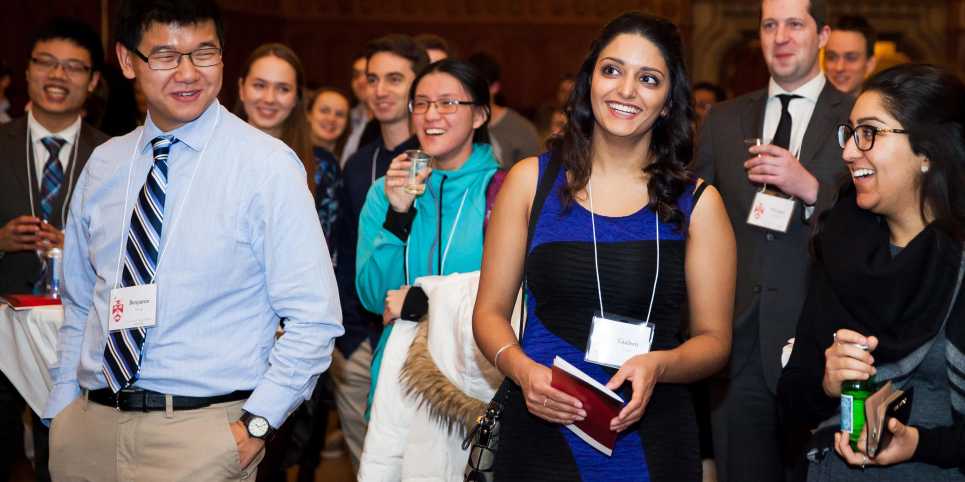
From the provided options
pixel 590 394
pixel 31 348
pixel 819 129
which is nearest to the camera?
pixel 590 394

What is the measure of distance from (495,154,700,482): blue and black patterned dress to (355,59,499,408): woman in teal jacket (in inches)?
42.4

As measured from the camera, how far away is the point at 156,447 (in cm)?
260

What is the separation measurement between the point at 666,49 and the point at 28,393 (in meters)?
2.59

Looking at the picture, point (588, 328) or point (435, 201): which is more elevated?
point (435, 201)

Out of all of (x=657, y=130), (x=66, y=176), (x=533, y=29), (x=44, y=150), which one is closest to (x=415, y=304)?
(x=657, y=130)

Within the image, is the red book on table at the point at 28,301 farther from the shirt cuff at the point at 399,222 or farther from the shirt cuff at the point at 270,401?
the shirt cuff at the point at 270,401

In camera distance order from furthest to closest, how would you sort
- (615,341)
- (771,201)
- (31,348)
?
(771,201) → (31,348) → (615,341)

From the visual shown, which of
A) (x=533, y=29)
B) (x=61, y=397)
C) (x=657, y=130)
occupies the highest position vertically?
(x=533, y=29)

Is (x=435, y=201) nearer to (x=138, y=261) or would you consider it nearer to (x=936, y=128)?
(x=138, y=261)

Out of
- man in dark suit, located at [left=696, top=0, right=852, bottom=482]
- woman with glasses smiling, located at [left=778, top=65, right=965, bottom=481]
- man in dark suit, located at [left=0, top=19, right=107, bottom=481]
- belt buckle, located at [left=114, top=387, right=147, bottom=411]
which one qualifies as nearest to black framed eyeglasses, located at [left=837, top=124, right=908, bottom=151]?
woman with glasses smiling, located at [left=778, top=65, right=965, bottom=481]

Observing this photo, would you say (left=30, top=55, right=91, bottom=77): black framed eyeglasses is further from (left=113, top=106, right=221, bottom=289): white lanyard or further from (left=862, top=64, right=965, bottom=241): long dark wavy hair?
(left=862, top=64, right=965, bottom=241): long dark wavy hair

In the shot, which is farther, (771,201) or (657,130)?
(771,201)

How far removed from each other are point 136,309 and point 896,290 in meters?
1.80

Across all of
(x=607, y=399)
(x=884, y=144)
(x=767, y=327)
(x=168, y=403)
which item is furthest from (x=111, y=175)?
(x=767, y=327)
